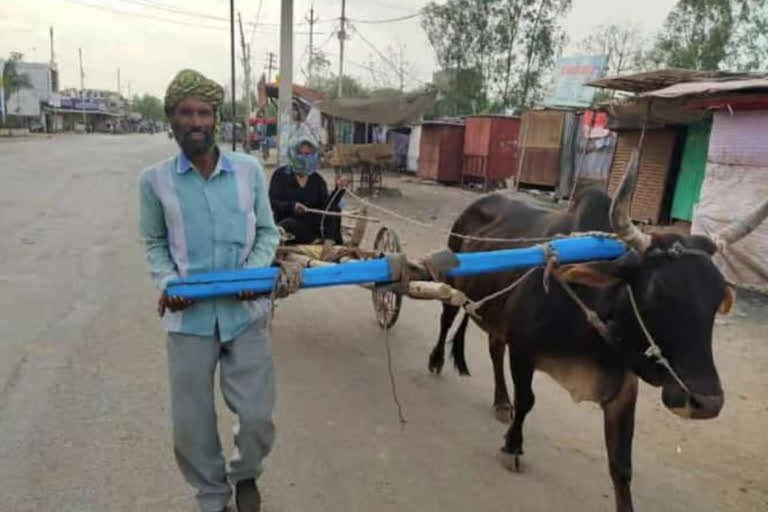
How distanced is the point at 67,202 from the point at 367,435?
36.0ft

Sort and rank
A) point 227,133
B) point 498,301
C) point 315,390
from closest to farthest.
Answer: point 498,301
point 315,390
point 227,133

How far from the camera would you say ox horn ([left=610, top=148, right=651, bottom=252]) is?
2.33 m

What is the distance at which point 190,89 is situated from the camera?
2383 millimetres

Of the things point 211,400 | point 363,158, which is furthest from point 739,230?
point 363,158

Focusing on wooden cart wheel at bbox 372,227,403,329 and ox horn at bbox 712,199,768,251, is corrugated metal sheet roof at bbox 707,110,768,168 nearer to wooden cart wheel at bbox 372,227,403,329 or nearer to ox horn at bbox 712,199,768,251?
wooden cart wheel at bbox 372,227,403,329

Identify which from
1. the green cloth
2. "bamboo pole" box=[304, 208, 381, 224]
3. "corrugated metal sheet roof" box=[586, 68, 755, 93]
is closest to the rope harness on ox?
the green cloth

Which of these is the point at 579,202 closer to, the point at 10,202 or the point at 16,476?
the point at 16,476

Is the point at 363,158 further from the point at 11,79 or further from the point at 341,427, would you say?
the point at 11,79

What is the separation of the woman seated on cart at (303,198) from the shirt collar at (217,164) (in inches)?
116

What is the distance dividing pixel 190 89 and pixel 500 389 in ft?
9.16

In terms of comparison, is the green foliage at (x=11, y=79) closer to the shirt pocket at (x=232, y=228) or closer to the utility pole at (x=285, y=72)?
the utility pole at (x=285, y=72)

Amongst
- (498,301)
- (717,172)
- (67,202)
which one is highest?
(717,172)

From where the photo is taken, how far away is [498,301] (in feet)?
12.3

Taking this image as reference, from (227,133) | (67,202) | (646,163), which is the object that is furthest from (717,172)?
(227,133)
